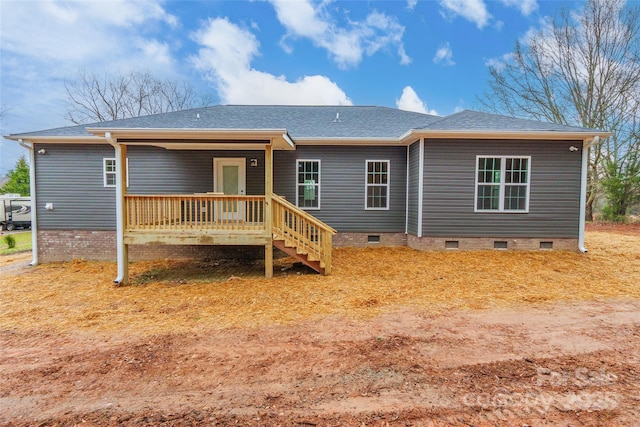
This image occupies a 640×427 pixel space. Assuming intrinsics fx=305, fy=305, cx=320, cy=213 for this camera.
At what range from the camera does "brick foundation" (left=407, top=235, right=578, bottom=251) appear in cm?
895

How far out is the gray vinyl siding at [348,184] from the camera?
968 centimetres

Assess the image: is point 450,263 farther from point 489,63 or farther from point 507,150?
point 489,63

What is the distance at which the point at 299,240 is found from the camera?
279 inches

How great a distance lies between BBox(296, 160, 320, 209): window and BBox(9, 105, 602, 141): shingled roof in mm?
926

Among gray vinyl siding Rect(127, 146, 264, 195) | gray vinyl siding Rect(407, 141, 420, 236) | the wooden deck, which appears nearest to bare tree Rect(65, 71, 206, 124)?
gray vinyl siding Rect(127, 146, 264, 195)

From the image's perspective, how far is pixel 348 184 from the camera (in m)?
9.74

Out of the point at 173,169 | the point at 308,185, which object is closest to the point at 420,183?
the point at 308,185

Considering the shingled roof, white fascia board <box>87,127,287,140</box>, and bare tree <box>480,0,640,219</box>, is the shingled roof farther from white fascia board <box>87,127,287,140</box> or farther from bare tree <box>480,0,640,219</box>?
bare tree <box>480,0,640,219</box>

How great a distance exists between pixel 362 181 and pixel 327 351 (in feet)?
22.7

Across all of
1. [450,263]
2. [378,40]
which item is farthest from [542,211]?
[378,40]

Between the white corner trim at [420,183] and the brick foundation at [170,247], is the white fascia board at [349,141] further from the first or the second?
the brick foundation at [170,247]

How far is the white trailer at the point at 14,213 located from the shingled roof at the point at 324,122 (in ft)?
56.8

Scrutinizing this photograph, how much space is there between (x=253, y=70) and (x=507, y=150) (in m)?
18.5

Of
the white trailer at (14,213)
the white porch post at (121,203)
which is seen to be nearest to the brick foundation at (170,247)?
the white porch post at (121,203)
